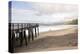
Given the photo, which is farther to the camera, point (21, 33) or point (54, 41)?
point (54, 41)

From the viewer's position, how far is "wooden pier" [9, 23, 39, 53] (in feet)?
6.37

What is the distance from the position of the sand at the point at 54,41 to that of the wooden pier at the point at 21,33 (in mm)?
58

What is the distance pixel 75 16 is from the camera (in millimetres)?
2193

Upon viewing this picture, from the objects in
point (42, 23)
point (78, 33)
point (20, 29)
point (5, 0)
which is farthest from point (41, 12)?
point (78, 33)

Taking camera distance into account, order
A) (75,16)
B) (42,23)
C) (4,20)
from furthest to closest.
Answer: (75,16)
(42,23)
(4,20)

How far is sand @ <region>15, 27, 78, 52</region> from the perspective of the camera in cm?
202

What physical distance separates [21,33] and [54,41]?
468 millimetres

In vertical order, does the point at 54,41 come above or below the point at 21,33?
below

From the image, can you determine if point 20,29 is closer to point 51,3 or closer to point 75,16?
point 51,3

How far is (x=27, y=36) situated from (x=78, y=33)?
75 centimetres

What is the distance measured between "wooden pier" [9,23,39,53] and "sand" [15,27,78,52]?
0.06 m

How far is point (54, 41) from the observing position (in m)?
2.11

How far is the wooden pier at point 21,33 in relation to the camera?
1.94 m

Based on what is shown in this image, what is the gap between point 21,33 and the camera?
6.47ft
